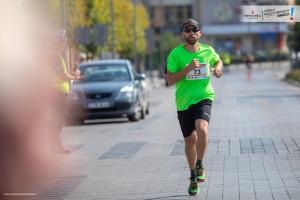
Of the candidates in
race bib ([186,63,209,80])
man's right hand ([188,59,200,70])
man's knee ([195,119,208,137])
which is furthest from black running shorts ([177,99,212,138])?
man's right hand ([188,59,200,70])

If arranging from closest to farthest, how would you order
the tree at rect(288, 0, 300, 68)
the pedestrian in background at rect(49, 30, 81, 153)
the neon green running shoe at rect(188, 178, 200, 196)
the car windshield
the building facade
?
1. the neon green running shoe at rect(188, 178, 200, 196)
2. the pedestrian in background at rect(49, 30, 81, 153)
3. the car windshield
4. the tree at rect(288, 0, 300, 68)
5. the building facade

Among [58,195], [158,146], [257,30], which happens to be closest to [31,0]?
[158,146]

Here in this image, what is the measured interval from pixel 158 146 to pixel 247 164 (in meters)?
3.38

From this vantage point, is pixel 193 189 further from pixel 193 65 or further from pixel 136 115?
pixel 136 115

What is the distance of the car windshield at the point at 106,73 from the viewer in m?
24.9

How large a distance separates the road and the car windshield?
2651mm

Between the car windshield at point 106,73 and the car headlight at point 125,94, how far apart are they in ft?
2.44

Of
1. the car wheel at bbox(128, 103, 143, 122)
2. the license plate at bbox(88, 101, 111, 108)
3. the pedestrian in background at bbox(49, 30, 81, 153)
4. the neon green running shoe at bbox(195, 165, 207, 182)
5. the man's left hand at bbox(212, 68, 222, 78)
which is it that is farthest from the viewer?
the car wheel at bbox(128, 103, 143, 122)

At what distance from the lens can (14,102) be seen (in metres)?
12.9

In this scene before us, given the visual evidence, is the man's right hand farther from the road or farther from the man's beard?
the road

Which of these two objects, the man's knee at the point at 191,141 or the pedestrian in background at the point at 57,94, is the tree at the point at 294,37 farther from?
the man's knee at the point at 191,141

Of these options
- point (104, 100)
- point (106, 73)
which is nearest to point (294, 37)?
point (106, 73)

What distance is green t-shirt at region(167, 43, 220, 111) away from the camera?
34.2ft

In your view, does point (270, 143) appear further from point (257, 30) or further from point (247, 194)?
point (257, 30)
